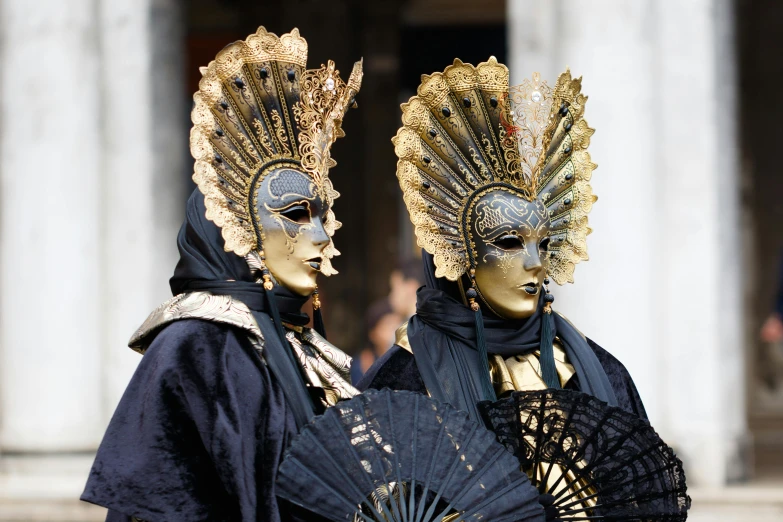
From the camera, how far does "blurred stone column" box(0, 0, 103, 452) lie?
25.3 ft

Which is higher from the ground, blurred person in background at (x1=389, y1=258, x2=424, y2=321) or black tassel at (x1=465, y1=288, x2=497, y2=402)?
blurred person in background at (x1=389, y1=258, x2=424, y2=321)

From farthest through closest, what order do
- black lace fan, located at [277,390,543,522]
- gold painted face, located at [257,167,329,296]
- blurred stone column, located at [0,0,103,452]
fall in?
blurred stone column, located at [0,0,103,452], gold painted face, located at [257,167,329,296], black lace fan, located at [277,390,543,522]

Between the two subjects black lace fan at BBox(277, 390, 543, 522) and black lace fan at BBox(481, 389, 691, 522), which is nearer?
black lace fan at BBox(277, 390, 543, 522)

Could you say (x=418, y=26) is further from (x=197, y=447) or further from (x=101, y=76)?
(x=197, y=447)

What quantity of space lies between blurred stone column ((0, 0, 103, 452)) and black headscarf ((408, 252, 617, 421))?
382 centimetres

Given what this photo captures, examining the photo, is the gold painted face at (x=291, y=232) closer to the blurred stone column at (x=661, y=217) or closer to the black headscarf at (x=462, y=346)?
the black headscarf at (x=462, y=346)

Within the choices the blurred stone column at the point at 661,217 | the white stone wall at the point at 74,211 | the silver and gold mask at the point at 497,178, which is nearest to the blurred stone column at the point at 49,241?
the white stone wall at the point at 74,211

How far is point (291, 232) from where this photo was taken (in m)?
3.92

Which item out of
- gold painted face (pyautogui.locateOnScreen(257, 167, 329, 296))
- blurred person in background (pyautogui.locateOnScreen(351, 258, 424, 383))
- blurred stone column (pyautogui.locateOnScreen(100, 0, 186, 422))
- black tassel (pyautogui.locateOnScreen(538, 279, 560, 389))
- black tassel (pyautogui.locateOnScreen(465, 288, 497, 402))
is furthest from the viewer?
blurred stone column (pyautogui.locateOnScreen(100, 0, 186, 422))

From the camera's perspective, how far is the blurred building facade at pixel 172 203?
7543mm

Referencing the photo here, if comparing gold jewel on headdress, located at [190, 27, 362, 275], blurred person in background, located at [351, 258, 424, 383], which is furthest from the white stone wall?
gold jewel on headdress, located at [190, 27, 362, 275]

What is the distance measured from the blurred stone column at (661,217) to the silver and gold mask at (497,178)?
10.2 feet

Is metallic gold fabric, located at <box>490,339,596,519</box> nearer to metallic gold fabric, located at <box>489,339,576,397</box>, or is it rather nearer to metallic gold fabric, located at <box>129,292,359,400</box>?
metallic gold fabric, located at <box>489,339,576,397</box>

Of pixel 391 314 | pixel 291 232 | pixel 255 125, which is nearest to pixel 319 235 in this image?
pixel 291 232
